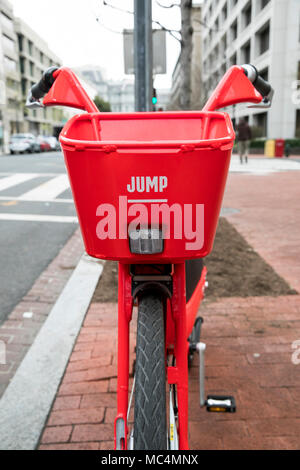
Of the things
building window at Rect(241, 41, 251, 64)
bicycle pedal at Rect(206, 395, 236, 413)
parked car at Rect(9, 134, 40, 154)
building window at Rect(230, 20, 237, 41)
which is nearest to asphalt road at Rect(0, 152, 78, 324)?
bicycle pedal at Rect(206, 395, 236, 413)

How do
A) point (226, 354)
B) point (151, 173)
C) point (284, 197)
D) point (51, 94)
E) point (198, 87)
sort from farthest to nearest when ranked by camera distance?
1. point (198, 87)
2. point (284, 197)
3. point (226, 354)
4. point (51, 94)
5. point (151, 173)

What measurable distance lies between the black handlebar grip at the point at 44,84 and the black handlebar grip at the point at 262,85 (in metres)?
0.87

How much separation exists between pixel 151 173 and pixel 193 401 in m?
1.67

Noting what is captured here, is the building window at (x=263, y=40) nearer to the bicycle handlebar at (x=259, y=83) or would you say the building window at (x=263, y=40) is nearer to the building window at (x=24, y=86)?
the bicycle handlebar at (x=259, y=83)

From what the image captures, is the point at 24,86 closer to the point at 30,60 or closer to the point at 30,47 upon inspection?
the point at 30,60

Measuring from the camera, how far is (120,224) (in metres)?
1.24

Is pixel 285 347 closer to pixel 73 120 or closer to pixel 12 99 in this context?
pixel 73 120

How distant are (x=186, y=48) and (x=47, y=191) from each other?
6305 millimetres

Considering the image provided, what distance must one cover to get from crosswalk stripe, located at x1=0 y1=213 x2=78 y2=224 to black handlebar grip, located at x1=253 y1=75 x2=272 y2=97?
5782mm

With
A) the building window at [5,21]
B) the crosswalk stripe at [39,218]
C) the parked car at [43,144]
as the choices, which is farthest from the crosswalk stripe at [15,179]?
the parked car at [43,144]

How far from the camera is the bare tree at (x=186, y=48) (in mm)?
5362

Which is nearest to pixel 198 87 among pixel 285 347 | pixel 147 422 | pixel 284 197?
pixel 284 197

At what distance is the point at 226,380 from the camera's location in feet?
8.32

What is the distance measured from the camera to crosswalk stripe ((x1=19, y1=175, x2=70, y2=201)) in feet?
32.1
